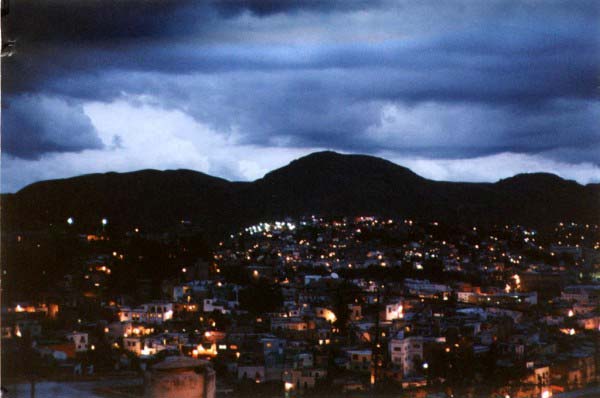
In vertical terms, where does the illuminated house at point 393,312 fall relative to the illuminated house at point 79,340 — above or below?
above

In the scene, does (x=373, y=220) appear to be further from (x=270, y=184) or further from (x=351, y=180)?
(x=270, y=184)

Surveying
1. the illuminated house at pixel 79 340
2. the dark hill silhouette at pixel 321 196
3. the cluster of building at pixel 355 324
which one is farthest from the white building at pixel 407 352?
the dark hill silhouette at pixel 321 196

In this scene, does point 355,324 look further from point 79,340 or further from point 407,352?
point 79,340

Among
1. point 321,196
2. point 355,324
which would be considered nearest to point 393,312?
point 355,324

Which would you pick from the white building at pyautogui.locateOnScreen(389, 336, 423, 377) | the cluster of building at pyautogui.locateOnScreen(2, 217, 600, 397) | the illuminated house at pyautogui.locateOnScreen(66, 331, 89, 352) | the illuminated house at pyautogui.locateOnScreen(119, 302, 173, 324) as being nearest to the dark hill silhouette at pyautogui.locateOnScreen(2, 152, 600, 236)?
the cluster of building at pyautogui.locateOnScreen(2, 217, 600, 397)

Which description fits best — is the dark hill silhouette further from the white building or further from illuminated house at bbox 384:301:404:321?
the white building

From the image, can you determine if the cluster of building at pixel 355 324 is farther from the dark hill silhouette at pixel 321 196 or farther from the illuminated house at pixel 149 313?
the dark hill silhouette at pixel 321 196
